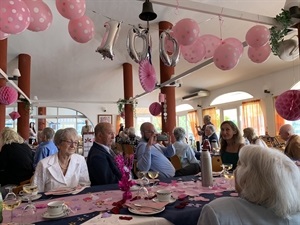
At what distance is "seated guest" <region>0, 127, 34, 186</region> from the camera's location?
125 inches

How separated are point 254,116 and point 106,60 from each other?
19.8ft

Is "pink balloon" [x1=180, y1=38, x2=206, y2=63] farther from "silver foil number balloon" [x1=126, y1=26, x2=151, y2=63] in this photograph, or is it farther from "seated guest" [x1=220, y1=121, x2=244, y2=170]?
"seated guest" [x1=220, y1=121, x2=244, y2=170]

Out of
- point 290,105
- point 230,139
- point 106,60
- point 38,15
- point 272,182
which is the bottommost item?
point 272,182

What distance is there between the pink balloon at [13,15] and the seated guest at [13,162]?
6.05 feet

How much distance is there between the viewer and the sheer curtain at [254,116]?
8.23 metres

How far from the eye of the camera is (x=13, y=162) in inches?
125

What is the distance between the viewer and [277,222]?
103cm

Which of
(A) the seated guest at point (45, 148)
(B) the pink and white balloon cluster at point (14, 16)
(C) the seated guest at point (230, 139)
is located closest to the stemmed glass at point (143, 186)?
(C) the seated guest at point (230, 139)

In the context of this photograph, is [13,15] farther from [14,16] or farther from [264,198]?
[264,198]

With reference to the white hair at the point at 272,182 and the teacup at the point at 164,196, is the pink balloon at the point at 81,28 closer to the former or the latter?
the teacup at the point at 164,196

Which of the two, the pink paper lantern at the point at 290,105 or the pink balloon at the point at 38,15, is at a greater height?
the pink balloon at the point at 38,15

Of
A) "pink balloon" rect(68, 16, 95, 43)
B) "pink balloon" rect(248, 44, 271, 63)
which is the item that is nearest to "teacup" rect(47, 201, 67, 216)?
"pink balloon" rect(68, 16, 95, 43)

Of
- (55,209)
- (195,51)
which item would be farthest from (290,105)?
(55,209)

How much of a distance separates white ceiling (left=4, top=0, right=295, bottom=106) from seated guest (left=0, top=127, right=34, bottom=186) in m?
3.16
